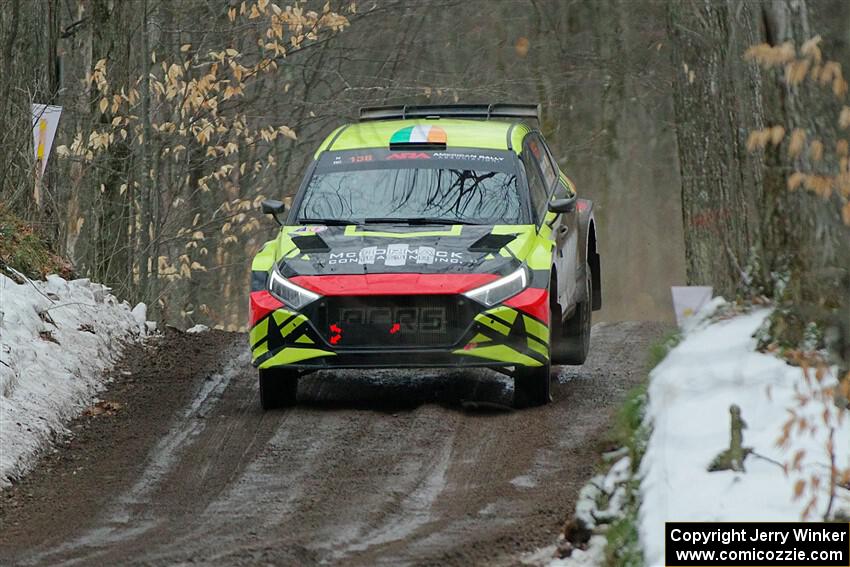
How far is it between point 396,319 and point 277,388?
1.11 meters

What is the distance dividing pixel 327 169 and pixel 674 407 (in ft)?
16.3

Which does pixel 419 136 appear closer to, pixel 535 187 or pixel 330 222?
pixel 535 187

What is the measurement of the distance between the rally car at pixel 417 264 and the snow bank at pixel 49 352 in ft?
4.73

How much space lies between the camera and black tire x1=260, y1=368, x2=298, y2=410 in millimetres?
10280

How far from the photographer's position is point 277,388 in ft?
34.0

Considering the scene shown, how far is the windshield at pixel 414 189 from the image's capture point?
10.7 metres

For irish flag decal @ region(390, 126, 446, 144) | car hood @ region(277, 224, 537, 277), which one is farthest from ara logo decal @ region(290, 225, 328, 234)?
irish flag decal @ region(390, 126, 446, 144)

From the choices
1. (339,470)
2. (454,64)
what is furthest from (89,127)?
(454,64)

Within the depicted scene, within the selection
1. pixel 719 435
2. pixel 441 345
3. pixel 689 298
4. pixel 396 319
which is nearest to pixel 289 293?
pixel 396 319

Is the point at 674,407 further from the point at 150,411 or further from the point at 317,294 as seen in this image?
the point at 150,411

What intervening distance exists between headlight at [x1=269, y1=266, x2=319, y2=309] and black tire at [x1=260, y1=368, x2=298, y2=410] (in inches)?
21.0

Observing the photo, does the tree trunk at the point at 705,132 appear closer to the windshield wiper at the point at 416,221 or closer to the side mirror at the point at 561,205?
the side mirror at the point at 561,205

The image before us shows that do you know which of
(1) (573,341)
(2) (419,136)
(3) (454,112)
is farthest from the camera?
(3) (454,112)

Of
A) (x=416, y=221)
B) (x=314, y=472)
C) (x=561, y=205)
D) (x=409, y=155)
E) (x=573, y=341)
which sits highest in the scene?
(x=409, y=155)
